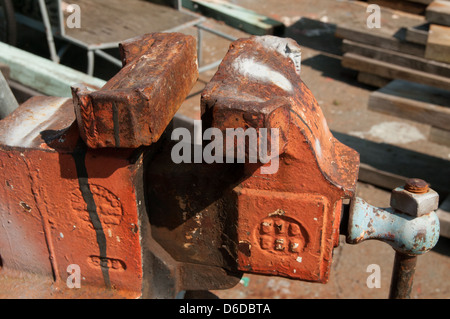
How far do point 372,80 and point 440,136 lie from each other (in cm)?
205

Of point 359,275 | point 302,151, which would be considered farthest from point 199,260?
point 359,275

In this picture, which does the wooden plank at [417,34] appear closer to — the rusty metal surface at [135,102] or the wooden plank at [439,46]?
the wooden plank at [439,46]

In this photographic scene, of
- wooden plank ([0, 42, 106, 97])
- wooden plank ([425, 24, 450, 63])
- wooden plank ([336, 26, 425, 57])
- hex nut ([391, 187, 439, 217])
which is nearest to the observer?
hex nut ([391, 187, 439, 217])

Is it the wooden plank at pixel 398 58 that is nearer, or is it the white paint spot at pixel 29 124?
the white paint spot at pixel 29 124

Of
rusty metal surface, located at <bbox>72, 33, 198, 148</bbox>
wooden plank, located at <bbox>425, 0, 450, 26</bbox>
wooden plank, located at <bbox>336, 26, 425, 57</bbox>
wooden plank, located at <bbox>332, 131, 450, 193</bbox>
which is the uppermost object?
rusty metal surface, located at <bbox>72, 33, 198, 148</bbox>

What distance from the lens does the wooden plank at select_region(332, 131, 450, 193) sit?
4208 millimetres

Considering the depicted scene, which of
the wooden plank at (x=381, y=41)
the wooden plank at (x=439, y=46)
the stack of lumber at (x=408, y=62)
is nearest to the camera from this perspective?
the wooden plank at (x=439, y=46)

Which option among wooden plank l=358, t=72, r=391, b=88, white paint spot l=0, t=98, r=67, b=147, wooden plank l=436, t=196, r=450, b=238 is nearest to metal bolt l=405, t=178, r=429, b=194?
white paint spot l=0, t=98, r=67, b=147

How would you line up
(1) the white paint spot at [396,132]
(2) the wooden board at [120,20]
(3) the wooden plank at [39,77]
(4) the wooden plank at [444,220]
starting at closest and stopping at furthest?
1. (3) the wooden plank at [39,77]
2. (4) the wooden plank at [444,220]
3. (2) the wooden board at [120,20]
4. (1) the white paint spot at [396,132]

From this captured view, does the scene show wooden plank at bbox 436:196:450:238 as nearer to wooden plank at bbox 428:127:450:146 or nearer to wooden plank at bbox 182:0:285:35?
wooden plank at bbox 428:127:450:146

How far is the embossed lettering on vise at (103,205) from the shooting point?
1.76 meters

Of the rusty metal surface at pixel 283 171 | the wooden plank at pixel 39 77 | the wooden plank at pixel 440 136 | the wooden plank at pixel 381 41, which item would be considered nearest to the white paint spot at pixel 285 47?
the rusty metal surface at pixel 283 171

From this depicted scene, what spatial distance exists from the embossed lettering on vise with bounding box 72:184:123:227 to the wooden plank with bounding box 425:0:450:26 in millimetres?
3376

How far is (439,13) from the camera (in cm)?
415
